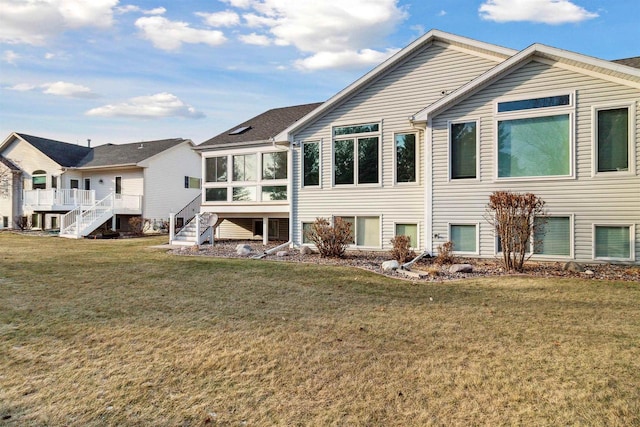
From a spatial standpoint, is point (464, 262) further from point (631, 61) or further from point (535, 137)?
point (631, 61)

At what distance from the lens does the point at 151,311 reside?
19.0 ft

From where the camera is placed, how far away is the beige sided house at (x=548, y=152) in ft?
31.0

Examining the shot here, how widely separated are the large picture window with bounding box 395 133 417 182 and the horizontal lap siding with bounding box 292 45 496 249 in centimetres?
17

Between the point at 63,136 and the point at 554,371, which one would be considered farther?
the point at 63,136

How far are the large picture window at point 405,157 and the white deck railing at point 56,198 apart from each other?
19.4 m

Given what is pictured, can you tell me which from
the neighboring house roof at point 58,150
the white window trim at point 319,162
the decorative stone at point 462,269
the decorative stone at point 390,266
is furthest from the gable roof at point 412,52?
the neighboring house roof at point 58,150

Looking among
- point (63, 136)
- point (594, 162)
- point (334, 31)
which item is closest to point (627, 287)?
point (594, 162)

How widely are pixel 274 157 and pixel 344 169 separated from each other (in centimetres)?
357

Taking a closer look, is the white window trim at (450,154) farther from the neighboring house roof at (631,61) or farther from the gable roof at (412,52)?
the neighboring house roof at (631,61)

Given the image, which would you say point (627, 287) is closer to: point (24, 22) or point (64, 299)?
point (64, 299)

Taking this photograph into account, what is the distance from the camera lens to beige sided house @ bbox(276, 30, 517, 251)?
40.0 ft

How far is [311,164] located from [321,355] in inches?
410

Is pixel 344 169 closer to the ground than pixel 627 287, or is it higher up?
higher up

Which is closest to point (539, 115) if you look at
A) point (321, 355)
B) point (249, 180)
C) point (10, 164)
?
point (321, 355)
